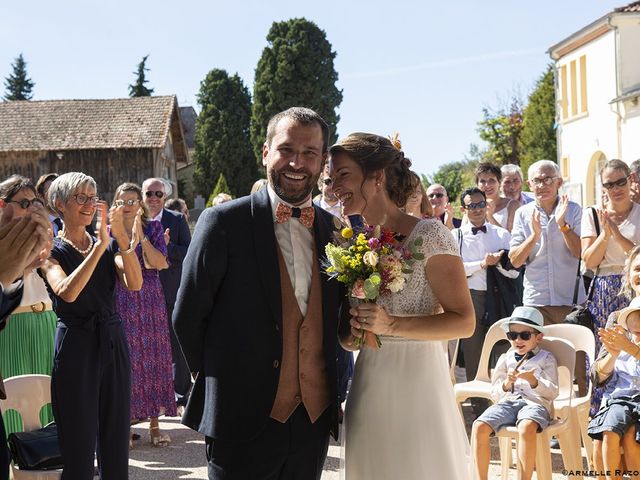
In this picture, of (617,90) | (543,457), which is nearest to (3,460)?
Result: (543,457)

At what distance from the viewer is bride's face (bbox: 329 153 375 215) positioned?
3572mm

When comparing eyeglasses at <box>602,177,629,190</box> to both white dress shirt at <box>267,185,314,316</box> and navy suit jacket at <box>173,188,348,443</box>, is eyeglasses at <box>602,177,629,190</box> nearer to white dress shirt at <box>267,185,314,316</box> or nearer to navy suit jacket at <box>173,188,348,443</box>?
white dress shirt at <box>267,185,314,316</box>

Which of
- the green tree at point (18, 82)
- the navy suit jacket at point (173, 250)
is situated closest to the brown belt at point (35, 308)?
the navy suit jacket at point (173, 250)

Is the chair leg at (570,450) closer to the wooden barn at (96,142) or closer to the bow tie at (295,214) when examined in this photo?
the bow tie at (295,214)

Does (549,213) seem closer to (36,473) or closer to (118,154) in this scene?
(36,473)

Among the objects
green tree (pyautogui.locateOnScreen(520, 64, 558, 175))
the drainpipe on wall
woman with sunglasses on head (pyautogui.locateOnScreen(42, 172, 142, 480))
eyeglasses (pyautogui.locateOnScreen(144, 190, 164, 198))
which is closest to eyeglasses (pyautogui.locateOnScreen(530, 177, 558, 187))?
eyeglasses (pyautogui.locateOnScreen(144, 190, 164, 198))

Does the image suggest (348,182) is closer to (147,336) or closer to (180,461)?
(180,461)

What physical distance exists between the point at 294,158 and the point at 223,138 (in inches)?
2032

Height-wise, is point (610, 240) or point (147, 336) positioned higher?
point (610, 240)

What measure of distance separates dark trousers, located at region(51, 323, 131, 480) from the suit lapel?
1.70 metres

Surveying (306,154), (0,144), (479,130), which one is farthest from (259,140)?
(306,154)

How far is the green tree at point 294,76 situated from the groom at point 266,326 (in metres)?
47.3

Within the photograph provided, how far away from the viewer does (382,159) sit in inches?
142

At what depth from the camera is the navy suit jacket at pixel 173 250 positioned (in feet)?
27.8
